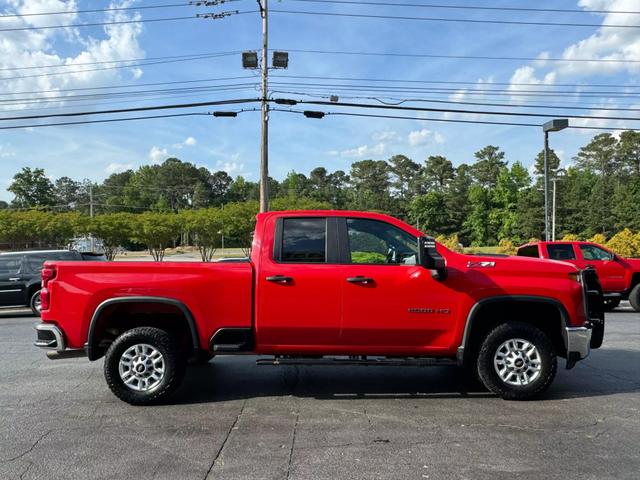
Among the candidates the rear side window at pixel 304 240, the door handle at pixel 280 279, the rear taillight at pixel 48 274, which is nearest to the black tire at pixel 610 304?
the rear side window at pixel 304 240

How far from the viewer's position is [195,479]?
371 centimetres

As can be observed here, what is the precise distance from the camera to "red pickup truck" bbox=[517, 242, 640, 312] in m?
13.7

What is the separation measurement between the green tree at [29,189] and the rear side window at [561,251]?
106m

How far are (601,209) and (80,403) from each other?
3070 inches

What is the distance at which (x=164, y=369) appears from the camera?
541 centimetres

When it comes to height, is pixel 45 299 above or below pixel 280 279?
below

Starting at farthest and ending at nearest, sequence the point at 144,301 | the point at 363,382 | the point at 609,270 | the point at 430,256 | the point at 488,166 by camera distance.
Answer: the point at 488,166
the point at 609,270
the point at 363,382
the point at 144,301
the point at 430,256

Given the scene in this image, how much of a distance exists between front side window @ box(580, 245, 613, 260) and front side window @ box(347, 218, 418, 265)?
10333mm

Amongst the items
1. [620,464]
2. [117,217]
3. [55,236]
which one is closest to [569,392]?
[620,464]

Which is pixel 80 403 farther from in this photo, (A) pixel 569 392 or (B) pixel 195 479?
(A) pixel 569 392

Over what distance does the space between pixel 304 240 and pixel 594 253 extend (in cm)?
1124

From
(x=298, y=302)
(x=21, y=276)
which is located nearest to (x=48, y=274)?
(x=298, y=302)

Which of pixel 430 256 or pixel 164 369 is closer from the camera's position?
pixel 430 256

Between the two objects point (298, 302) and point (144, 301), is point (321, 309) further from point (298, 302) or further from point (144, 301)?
point (144, 301)
